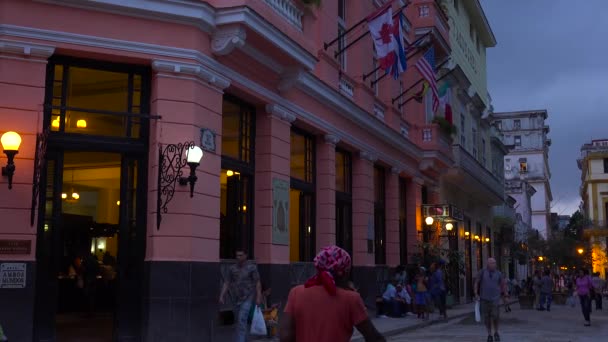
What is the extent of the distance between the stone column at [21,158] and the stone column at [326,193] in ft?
28.5

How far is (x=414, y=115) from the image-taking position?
27.6 meters

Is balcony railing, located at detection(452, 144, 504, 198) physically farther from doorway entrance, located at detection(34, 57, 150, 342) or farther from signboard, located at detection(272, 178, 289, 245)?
doorway entrance, located at detection(34, 57, 150, 342)

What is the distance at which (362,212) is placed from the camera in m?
21.6

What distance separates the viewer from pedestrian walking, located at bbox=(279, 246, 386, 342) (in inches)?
186

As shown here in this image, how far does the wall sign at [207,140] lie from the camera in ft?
43.4

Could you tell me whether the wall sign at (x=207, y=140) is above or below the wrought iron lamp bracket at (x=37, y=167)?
above

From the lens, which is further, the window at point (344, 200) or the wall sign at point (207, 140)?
the window at point (344, 200)

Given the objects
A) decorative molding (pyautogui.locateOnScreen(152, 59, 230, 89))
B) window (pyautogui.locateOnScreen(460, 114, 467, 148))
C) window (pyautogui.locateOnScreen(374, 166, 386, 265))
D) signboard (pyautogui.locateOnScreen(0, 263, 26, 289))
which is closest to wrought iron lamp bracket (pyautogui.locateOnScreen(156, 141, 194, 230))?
decorative molding (pyautogui.locateOnScreen(152, 59, 230, 89))

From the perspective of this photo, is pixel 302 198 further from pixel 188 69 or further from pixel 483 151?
pixel 483 151

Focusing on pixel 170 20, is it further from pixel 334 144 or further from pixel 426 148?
pixel 426 148

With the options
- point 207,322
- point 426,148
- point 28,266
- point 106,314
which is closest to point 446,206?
point 426,148

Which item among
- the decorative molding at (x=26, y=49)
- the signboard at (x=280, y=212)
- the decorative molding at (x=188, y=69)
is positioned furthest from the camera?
the signboard at (x=280, y=212)

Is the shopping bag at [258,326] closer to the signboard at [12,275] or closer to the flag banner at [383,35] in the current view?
the signboard at [12,275]

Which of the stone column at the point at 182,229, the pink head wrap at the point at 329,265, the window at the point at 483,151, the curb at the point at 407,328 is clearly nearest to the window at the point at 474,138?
the window at the point at 483,151
